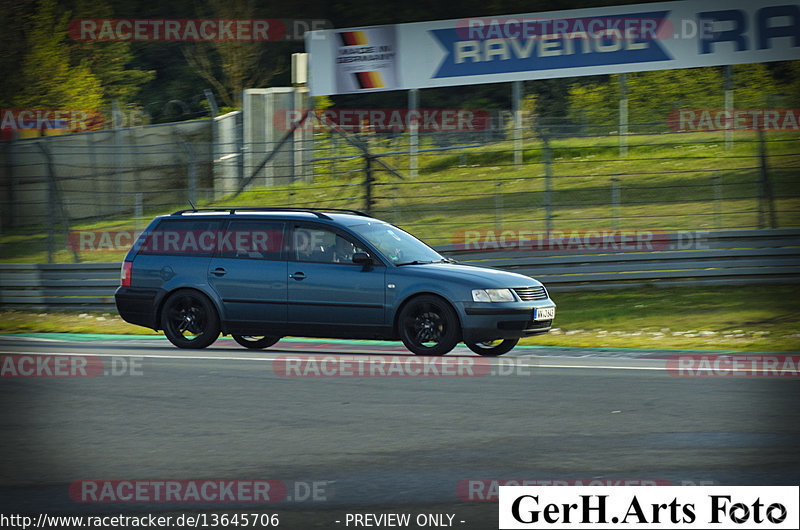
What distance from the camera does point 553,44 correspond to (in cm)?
→ 2348

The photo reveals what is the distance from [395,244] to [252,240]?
166 centimetres

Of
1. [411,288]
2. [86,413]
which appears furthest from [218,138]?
[86,413]

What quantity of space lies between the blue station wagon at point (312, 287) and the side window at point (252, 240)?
0.01 m

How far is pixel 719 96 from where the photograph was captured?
2823 cm

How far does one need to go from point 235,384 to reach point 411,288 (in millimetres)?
2561

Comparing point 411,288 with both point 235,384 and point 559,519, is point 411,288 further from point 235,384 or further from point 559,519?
point 559,519

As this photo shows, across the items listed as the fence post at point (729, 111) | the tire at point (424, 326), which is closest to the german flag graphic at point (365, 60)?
the fence post at point (729, 111)

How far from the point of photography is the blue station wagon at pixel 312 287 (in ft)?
39.4

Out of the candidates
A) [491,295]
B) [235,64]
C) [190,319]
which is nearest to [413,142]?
[235,64]

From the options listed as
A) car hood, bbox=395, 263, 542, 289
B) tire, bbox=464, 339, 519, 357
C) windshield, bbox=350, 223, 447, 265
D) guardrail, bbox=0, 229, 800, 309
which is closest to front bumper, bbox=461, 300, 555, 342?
car hood, bbox=395, 263, 542, 289

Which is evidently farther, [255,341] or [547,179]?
[547,179]

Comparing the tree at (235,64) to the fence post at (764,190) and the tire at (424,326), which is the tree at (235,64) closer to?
the fence post at (764,190)

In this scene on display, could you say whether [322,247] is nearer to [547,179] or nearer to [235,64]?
[547,179]

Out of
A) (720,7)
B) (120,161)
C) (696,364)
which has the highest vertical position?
(720,7)
